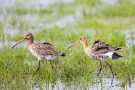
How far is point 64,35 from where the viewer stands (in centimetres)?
1328

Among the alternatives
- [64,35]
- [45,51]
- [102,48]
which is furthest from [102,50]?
[64,35]

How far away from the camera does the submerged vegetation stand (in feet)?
31.7

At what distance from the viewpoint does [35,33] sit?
539 inches

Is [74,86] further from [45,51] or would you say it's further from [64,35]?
[64,35]

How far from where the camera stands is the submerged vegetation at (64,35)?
9664 mm

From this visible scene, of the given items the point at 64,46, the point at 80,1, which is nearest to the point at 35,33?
the point at 64,46

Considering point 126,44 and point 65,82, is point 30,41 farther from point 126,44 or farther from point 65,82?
point 126,44

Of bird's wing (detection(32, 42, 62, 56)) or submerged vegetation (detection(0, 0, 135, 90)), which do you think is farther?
bird's wing (detection(32, 42, 62, 56))

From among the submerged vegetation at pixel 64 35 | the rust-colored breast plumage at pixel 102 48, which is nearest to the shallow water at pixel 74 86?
the submerged vegetation at pixel 64 35

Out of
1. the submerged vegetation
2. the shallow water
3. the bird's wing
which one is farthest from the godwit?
the shallow water

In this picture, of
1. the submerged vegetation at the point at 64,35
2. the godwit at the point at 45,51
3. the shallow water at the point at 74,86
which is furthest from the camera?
the godwit at the point at 45,51

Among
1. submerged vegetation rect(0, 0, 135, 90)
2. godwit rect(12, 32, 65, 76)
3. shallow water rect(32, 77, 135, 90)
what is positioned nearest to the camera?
shallow water rect(32, 77, 135, 90)

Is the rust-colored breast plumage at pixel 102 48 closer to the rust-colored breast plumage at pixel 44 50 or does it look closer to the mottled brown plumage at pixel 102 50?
the mottled brown plumage at pixel 102 50

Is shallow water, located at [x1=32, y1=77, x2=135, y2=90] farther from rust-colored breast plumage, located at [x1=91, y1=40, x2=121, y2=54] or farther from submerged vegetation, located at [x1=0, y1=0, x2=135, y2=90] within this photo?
rust-colored breast plumage, located at [x1=91, y1=40, x2=121, y2=54]
